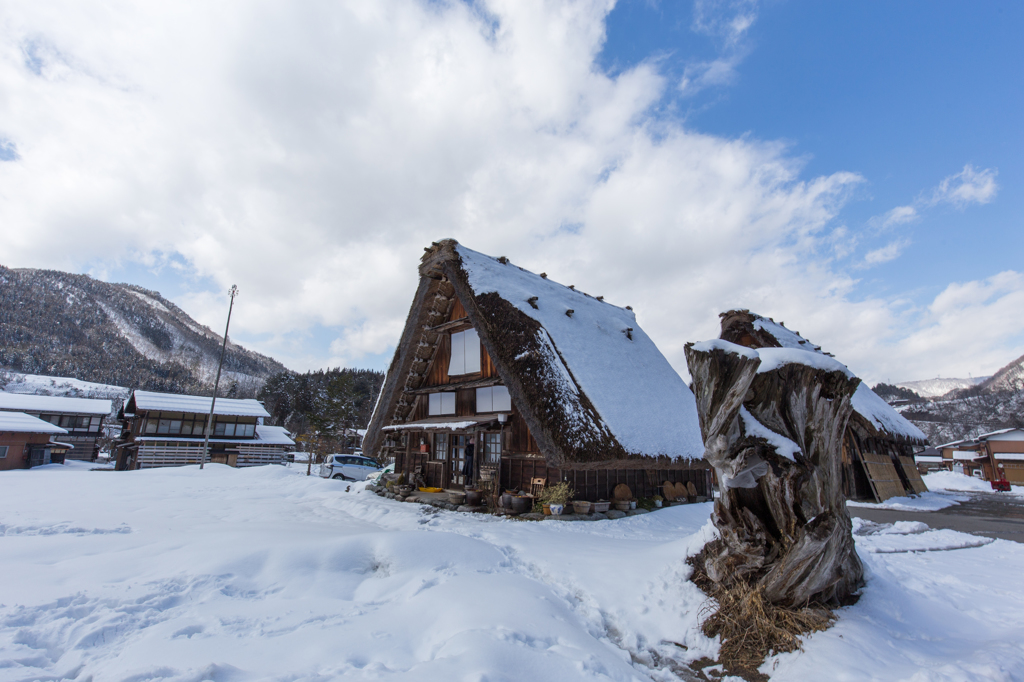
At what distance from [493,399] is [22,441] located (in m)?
35.2

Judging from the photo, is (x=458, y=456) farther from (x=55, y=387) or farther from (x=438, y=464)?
(x=55, y=387)

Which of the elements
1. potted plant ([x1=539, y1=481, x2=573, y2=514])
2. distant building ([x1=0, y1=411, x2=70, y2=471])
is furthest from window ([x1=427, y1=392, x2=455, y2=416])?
distant building ([x1=0, y1=411, x2=70, y2=471])

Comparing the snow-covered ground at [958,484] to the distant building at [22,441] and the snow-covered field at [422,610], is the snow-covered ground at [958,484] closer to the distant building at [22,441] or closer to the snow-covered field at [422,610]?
the snow-covered field at [422,610]

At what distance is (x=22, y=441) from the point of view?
1116 inches

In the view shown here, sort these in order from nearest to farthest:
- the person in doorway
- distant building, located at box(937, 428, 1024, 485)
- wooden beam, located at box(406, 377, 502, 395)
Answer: wooden beam, located at box(406, 377, 502, 395) → the person in doorway → distant building, located at box(937, 428, 1024, 485)

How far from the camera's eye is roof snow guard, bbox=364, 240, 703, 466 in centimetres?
1070

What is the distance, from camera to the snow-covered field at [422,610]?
3.24m

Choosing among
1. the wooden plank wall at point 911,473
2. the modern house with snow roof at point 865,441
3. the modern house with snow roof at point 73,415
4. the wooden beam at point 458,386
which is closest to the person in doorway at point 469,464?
the wooden beam at point 458,386

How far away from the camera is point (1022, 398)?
72.4 m

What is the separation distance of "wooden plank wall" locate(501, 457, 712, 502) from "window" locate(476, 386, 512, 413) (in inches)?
60.1

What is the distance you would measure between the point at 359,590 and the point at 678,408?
12.1 metres


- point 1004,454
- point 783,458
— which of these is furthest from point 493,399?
point 1004,454

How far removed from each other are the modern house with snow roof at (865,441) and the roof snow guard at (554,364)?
10.3 ft

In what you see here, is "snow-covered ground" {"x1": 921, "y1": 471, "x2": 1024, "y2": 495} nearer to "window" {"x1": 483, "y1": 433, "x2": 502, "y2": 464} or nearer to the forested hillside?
"window" {"x1": 483, "y1": 433, "x2": 502, "y2": 464}
